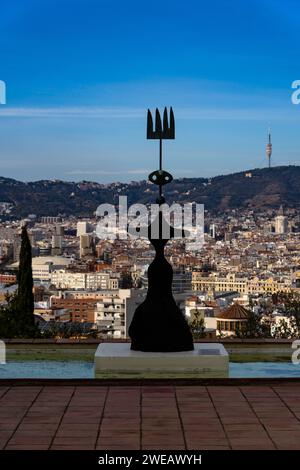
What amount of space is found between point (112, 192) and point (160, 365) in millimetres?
38070

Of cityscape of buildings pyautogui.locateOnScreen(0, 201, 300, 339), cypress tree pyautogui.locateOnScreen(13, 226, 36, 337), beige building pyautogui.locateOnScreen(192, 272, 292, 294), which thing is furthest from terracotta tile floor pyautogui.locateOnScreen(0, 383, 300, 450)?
beige building pyautogui.locateOnScreen(192, 272, 292, 294)

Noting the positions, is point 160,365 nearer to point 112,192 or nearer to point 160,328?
point 160,328

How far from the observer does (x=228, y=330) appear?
51.1 feet

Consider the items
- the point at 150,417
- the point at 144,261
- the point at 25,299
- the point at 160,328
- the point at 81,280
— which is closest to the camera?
the point at 150,417

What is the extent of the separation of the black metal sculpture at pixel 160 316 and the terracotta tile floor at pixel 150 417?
69 cm

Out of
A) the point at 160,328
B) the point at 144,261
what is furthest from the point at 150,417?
the point at 144,261

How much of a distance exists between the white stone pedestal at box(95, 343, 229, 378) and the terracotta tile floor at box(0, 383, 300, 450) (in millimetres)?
469

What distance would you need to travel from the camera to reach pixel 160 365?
641 centimetres

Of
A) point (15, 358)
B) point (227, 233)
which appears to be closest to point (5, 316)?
point (15, 358)

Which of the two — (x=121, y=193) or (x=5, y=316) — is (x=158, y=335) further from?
(x=121, y=193)

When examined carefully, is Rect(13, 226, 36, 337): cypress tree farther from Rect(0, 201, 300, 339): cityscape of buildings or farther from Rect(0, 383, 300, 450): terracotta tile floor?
Rect(0, 201, 300, 339): cityscape of buildings

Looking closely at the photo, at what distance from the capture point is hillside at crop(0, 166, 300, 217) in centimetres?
4406

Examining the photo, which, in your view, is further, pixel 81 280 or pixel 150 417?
pixel 81 280

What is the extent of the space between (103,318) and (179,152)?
17.2 ft
